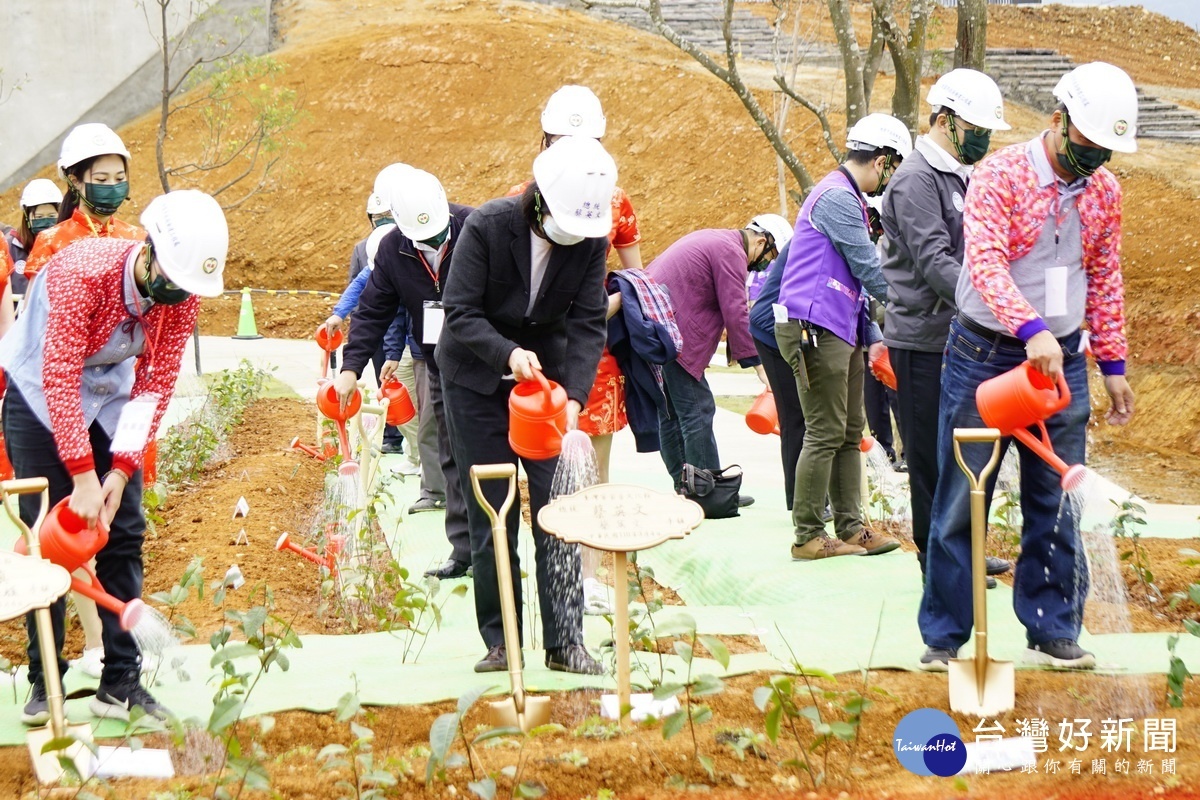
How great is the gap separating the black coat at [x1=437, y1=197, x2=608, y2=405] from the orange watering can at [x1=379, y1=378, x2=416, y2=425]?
3282 millimetres

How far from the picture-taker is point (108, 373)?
12.8 ft

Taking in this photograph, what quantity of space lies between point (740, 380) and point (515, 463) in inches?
397

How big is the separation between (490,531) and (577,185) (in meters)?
1.11

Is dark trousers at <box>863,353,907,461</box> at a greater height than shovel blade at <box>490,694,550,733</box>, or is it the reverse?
shovel blade at <box>490,694,550,733</box>

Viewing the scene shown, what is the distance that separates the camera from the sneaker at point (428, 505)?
7375 mm

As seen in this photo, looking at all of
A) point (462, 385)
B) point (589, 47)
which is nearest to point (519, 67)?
point (589, 47)

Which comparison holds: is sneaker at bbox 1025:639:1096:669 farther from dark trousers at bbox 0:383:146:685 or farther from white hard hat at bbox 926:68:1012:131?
dark trousers at bbox 0:383:146:685

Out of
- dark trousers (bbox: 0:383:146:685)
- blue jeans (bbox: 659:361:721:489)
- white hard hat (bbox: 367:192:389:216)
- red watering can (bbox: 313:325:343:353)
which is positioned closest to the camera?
dark trousers (bbox: 0:383:146:685)

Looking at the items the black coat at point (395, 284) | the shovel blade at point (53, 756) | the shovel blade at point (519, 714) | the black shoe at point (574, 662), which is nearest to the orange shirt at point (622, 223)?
the black coat at point (395, 284)

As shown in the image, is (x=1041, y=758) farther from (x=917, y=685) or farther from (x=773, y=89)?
(x=773, y=89)

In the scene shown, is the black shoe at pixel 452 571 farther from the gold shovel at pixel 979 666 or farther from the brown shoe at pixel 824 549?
the gold shovel at pixel 979 666

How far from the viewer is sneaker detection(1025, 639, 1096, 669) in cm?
421

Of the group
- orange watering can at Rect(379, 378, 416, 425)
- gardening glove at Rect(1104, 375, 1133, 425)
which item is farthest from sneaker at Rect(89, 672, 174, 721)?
orange watering can at Rect(379, 378, 416, 425)

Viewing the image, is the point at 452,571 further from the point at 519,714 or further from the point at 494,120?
the point at 494,120
